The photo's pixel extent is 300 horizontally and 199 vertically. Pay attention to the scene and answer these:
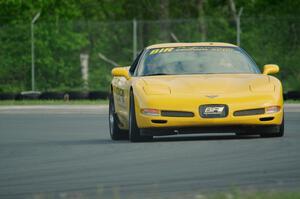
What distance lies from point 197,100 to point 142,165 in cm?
339

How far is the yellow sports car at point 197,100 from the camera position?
53.5ft

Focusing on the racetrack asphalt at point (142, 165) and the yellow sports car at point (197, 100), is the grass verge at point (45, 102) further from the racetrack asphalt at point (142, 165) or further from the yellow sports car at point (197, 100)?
the yellow sports car at point (197, 100)

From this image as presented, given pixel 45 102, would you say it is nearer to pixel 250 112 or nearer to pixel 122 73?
pixel 122 73

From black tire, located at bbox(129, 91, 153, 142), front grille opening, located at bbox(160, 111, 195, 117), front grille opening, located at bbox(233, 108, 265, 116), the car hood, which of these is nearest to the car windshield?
the car hood

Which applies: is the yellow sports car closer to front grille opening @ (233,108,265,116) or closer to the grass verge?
front grille opening @ (233,108,265,116)

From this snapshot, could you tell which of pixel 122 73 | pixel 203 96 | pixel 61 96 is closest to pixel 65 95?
pixel 61 96

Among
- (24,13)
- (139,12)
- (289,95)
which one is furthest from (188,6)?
(289,95)

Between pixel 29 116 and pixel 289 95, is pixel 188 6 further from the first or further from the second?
pixel 29 116

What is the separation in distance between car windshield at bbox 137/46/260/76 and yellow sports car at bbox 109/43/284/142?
0.01 m

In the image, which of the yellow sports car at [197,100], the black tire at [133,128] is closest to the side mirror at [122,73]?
the yellow sports car at [197,100]

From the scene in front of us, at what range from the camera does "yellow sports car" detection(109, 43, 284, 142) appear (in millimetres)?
16312

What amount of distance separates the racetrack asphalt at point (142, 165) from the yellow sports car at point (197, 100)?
0.73 feet

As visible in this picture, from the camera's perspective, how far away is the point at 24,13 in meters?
46.8

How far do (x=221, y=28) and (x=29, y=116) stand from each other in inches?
474
